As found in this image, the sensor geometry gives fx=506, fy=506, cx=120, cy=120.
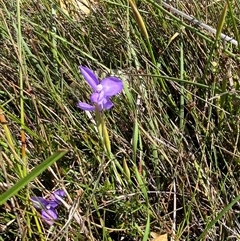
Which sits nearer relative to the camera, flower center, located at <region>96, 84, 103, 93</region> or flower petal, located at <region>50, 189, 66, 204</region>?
flower center, located at <region>96, 84, 103, 93</region>

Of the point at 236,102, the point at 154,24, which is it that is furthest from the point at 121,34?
the point at 236,102

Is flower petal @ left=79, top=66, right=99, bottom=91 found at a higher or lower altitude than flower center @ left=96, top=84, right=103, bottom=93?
higher

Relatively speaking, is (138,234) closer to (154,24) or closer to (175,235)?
(175,235)

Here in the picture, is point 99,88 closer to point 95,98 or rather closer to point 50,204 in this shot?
point 95,98

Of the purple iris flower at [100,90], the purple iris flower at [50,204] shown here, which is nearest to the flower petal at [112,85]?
the purple iris flower at [100,90]

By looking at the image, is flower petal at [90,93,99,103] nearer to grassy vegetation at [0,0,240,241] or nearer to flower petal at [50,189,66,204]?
grassy vegetation at [0,0,240,241]

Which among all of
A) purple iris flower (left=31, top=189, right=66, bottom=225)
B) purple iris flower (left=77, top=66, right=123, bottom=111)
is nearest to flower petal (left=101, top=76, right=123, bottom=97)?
purple iris flower (left=77, top=66, right=123, bottom=111)

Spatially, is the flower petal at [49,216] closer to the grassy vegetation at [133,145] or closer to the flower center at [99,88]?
the grassy vegetation at [133,145]

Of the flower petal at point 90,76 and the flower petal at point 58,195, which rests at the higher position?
the flower petal at point 90,76
